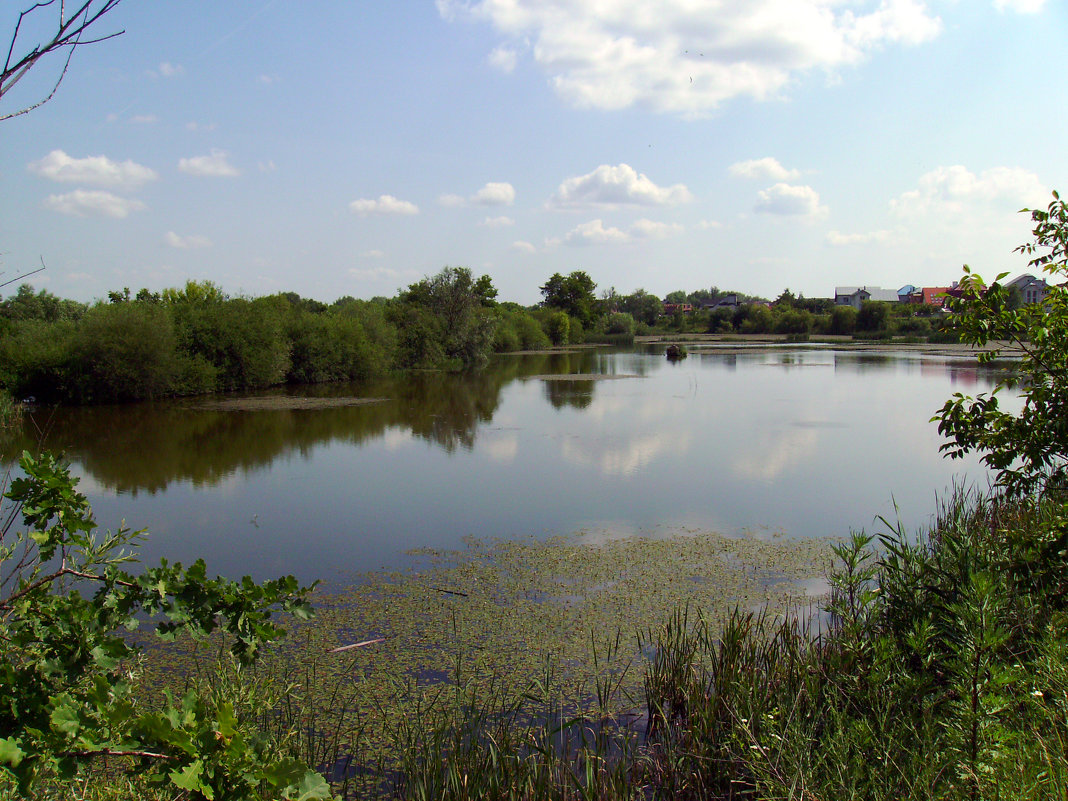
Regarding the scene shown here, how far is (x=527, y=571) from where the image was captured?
641 centimetres

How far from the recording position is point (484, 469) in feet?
35.7

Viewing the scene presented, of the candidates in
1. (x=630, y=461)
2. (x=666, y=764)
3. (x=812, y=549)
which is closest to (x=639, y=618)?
(x=666, y=764)

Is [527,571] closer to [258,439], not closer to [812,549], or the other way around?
[812,549]

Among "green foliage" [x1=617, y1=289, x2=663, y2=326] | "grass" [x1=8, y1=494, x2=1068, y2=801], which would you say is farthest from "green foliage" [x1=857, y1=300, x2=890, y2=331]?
"grass" [x1=8, y1=494, x2=1068, y2=801]

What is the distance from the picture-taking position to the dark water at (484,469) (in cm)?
775

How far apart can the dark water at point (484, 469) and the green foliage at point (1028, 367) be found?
3886 mm

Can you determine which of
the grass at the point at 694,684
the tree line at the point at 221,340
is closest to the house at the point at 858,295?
the tree line at the point at 221,340

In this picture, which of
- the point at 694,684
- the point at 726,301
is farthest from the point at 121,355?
the point at 726,301

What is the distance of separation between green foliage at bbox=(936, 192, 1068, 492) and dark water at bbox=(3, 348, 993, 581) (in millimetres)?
3886

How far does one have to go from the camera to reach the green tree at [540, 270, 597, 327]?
229 ft

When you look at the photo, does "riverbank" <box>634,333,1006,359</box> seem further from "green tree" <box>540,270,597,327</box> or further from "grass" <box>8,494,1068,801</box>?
"grass" <box>8,494,1068,801</box>

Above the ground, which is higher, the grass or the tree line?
the tree line

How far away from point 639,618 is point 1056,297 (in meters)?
3.31

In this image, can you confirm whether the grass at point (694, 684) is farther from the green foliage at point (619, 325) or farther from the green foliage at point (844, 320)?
the green foliage at point (619, 325)
